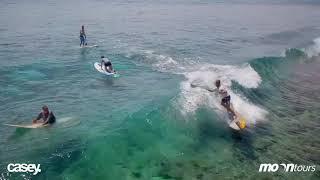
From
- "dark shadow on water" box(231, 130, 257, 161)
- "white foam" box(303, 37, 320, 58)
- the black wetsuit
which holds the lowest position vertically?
"dark shadow on water" box(231, 130, 257, 161)

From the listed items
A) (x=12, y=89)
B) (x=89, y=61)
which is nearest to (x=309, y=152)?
(x=12, y=89)

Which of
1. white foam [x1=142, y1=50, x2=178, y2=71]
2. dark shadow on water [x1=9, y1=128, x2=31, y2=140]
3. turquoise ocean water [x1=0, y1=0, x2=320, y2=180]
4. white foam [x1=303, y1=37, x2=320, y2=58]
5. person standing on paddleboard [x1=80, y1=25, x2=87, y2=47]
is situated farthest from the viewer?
white foam [x1=303, y1=37, x2=320, y2=58]

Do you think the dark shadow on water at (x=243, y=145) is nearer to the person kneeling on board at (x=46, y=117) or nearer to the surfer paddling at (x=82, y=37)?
the person kneeling on board at (x=46, y=117)

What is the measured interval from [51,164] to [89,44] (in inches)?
1245

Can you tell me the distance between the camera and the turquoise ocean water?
16.4m

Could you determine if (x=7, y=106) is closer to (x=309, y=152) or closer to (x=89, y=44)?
(x=309, y=152)

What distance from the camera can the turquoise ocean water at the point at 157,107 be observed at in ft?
53.7

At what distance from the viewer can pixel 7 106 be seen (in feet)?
76.5

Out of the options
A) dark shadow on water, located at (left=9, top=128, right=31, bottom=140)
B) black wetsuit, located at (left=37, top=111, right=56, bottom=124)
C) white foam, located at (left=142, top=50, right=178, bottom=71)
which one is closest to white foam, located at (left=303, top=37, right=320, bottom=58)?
white foam, located at (left=142, top=50, right=178, bottom=71)

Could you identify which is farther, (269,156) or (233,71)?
(233,71)

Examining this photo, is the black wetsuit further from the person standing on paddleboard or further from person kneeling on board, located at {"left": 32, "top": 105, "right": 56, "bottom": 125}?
the person standing on paddleboard

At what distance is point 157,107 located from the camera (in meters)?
22.7

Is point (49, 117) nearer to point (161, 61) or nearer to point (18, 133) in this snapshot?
point (18, 133)

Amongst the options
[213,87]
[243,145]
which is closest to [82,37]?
[213,87]
